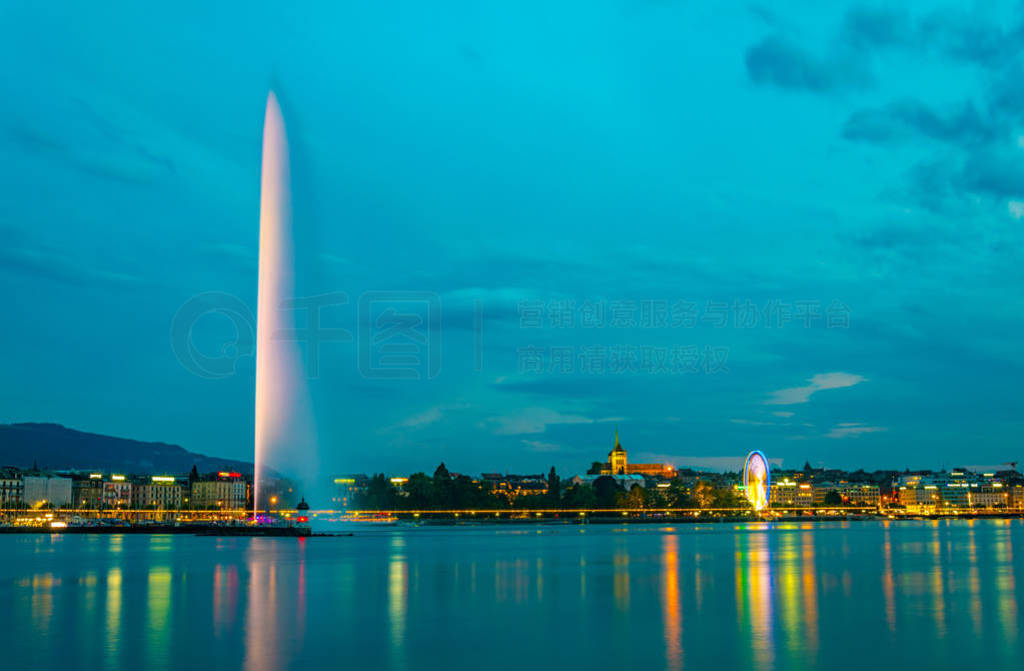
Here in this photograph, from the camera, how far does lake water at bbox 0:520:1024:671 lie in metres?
17.4

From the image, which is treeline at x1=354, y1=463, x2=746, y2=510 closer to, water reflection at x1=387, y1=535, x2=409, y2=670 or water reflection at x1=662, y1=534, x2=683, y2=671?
water reflection at x1=387, y1=535, x2=409, y2=670

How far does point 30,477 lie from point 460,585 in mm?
133763

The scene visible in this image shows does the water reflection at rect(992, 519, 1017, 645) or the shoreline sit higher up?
the water reflection at rect(992, 519, 1017, 645)

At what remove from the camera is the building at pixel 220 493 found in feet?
554

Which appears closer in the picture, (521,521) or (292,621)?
(292,621)

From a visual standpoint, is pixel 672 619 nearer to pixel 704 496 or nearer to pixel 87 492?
pixel 87 492

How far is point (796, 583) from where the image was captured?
32156 mm

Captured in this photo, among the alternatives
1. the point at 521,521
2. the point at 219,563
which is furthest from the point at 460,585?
the point at 521,521

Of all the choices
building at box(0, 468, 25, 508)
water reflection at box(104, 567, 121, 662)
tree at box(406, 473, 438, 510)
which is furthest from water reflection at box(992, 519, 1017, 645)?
building at box(0, 468, 25, 508)

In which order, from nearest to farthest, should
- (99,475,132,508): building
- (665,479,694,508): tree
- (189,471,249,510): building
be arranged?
(99,475,132,508): building → (189,471,249,510): building → (665,479,694,508): tree

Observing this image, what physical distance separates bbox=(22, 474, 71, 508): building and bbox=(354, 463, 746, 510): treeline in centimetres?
4648

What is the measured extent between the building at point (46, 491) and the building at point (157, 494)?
522 inches

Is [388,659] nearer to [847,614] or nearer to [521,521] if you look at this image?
[847,614]

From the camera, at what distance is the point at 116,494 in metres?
160
